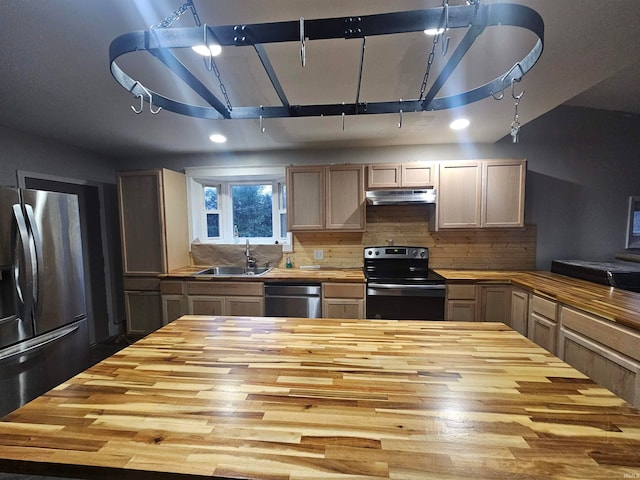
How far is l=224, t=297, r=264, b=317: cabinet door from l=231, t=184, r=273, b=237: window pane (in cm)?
107

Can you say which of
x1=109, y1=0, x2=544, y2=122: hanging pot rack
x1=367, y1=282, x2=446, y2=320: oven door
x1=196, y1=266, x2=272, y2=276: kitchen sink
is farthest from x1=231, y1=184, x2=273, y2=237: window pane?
x1=109, y1=0, x2=544, y2=122: hanging pot rack

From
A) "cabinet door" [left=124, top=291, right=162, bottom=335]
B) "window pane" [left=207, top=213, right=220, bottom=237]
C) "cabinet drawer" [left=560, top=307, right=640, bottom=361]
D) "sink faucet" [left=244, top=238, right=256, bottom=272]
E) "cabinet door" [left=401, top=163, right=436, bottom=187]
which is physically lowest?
"cabinet door" [left=124, top=291, right=162, bottom=335]

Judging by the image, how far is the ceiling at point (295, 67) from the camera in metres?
1.23

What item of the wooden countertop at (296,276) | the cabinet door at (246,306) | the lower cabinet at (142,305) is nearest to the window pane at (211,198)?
the wooden countertop at (296,276)

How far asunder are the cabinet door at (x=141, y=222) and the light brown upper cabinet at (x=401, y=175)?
2.48 meters

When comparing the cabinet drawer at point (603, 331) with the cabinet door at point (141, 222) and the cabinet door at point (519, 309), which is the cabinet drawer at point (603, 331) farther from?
the cabinet door at point (141, 222)

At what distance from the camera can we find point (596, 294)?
2.15 metres

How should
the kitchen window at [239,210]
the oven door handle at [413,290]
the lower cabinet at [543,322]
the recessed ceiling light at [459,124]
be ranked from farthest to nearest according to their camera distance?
the kitchen window at [239,210] → the oven door handle at [413,290] → the recessed ceiling light at [459,124] → the lower cabinet at [543,322]

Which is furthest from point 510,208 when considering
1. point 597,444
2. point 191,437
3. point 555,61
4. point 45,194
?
point 45,194

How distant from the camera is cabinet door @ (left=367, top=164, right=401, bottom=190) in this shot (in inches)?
123

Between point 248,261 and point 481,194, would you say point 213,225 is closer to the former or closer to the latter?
point 248,261

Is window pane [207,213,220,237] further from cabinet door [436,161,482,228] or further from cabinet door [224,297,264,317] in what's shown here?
cabinet door [436,161,482,228]

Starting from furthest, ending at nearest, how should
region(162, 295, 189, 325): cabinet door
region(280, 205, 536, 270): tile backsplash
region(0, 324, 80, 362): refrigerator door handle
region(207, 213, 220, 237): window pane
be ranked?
1. region(207, 213, 220, 237): window pane
2. region(280, 205, 536, 270): tile backsplash
3. region(162, 295, 189, 325): cabinet door
4. region(0, 324, 80, 362): refrigerator door handle

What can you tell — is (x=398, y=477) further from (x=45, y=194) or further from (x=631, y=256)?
(x=631, y=256)
